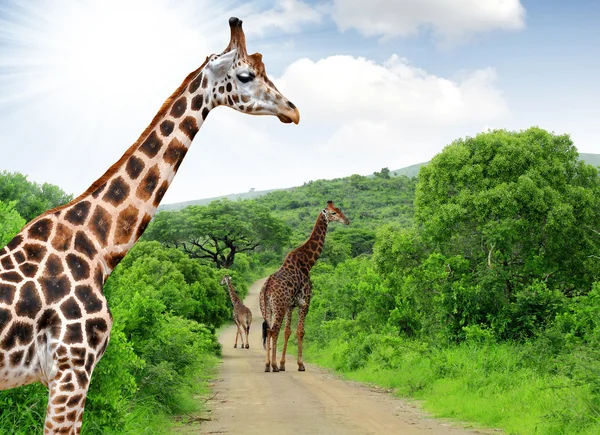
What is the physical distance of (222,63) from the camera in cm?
509

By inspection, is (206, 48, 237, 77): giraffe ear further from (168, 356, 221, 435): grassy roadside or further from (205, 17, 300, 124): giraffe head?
(168, 356, 221, 435): grassy roadside

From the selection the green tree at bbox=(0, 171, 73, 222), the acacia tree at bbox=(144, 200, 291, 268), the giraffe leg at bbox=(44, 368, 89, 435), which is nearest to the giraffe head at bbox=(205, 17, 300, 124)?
the giraffe leg at bbox=(44, 368, 89, 435)

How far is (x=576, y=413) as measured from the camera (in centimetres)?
824

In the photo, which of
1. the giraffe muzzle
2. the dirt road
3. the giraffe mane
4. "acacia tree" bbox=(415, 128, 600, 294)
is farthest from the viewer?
"acacia tree" bbox=(415, 128, 600, 294)

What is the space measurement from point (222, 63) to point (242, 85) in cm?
22

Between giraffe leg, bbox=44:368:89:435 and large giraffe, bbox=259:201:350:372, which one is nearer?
giraffe leg, bbox=44:368:89:435

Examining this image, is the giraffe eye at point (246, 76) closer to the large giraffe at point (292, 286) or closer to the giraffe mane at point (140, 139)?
the giraffe mane at point (140, 139)

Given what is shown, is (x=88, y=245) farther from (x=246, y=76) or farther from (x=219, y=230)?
(x=219, y=230)

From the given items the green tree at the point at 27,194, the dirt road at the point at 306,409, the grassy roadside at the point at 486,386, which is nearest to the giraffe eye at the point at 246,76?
the dirt road at the point at 306,409

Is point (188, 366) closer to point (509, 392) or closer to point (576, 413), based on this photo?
point (509, 392)

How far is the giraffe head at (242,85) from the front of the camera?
507cm

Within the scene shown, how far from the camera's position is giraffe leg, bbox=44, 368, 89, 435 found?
4199 millimetres

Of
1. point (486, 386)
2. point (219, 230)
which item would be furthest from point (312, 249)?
point (219, 230)

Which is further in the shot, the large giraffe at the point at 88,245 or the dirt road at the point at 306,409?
the dirt road at the point at 306,409
